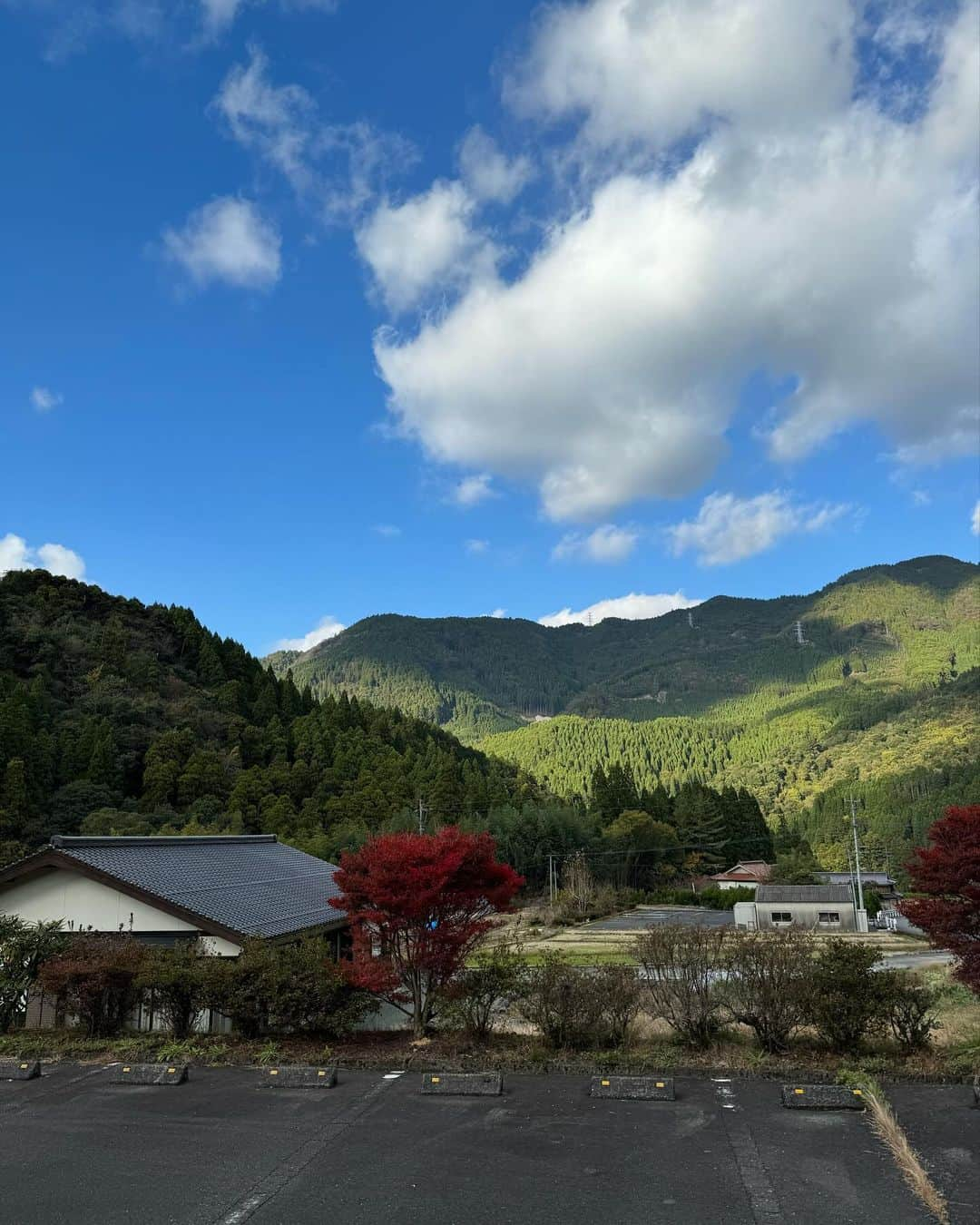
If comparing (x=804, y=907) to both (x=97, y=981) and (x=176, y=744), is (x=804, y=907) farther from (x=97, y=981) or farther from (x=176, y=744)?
(x=97, y=981)

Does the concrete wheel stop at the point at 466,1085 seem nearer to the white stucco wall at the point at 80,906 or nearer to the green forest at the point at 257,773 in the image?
the white stucco wall at the point at 80,906

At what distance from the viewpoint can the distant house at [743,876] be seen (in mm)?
64713

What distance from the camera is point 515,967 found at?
34.4 ft

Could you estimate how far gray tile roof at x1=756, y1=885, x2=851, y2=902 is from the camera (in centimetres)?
4719

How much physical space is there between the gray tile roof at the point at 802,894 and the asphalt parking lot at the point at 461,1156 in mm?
Result: 42734

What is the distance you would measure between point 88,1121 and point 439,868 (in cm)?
462

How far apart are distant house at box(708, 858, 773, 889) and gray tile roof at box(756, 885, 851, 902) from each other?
14.7 metres

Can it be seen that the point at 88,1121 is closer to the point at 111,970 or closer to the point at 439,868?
the point at 111,970

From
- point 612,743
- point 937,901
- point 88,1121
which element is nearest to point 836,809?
point 612,743

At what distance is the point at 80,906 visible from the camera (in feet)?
44.0

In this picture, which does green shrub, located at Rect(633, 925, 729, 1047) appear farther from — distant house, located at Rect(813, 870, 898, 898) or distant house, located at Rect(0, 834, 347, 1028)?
distant house, located at Rect(813, 870, 898, 898)

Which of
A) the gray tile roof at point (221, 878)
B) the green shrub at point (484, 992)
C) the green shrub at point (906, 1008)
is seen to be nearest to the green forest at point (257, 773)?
the gray tile roof at point (221, 878)

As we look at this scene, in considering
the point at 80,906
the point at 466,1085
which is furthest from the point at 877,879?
the point at 466,1085

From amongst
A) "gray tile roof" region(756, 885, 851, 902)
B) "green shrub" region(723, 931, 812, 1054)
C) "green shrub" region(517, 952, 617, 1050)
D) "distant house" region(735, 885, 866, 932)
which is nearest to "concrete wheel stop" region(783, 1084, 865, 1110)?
"green shrub" region(723, 931, 812, 1054)
